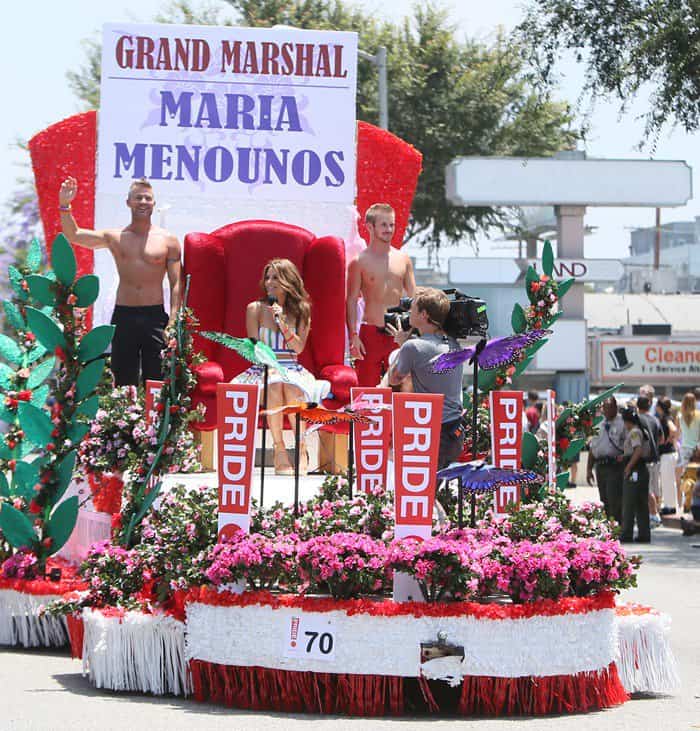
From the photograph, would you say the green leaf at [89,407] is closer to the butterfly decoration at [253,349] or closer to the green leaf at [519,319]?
the butterfly decoration at [253,349]

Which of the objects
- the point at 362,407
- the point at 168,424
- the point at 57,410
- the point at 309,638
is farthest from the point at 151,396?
the point at 309,638

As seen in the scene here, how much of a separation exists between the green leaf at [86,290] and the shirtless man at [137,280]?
214 centimetres

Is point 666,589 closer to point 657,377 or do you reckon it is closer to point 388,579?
point 388,579

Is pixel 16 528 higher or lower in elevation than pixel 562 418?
lower

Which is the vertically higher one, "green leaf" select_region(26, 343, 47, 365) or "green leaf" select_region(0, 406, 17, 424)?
"green leaf" select_region(26, 343, 47, 365)

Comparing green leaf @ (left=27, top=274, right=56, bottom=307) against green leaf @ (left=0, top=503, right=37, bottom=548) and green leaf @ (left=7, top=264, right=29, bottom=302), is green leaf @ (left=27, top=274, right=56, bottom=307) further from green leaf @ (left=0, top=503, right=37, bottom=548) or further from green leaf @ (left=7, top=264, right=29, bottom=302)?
green leaf @ (left=0, top=503, right=37, bottom=548)

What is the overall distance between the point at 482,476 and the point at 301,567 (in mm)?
932

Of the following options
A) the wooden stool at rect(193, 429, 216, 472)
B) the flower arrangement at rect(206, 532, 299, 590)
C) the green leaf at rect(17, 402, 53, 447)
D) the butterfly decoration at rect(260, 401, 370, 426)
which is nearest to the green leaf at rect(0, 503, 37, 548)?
the green leaf at rect(17, 402, 53, 447)

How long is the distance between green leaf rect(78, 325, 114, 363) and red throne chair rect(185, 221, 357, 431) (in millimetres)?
2714

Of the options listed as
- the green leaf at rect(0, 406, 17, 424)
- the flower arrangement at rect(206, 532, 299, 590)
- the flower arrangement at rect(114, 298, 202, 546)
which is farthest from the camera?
the green leaf at rect(0, 406, 17, 424)

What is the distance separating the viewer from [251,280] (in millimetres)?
11289

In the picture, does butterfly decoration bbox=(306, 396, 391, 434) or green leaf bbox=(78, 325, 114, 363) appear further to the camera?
green leaf bbox=(78, 325, 114, 363)

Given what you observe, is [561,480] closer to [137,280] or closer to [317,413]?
[317,413]

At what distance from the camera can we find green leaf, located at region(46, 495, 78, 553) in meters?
8.16
